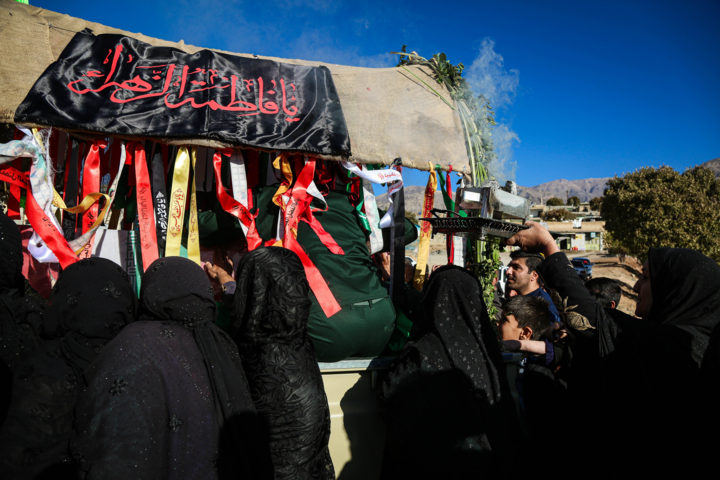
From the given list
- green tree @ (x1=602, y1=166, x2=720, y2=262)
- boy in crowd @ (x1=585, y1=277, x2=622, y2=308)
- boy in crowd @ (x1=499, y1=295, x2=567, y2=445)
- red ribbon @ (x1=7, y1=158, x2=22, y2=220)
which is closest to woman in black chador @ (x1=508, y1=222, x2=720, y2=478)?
boy in crowd @ (x1=499, y1=295, x2=567, y2=445)

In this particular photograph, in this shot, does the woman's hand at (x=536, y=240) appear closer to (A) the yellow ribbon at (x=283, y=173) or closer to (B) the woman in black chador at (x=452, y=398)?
(B) the woman in black chador at (x=452, y=398)

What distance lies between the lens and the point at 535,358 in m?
2.61

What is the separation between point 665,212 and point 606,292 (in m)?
18.1

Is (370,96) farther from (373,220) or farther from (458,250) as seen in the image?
(458,250)

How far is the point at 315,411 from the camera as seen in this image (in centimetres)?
186

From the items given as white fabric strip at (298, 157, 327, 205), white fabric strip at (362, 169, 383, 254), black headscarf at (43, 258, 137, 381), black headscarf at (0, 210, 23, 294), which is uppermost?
white fabric strip at (298, 157, 327, 205)

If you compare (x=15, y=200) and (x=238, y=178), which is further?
(x=238, y=178)

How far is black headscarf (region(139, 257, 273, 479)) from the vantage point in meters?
1.55

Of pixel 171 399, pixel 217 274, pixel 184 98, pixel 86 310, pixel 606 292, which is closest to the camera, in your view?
pixel 171 399

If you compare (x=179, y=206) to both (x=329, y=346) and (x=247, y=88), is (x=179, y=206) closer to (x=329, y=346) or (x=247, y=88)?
(x=247, y=88)

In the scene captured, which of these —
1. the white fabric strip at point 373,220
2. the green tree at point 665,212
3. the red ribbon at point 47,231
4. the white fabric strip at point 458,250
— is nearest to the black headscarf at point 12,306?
the red ribbon at point 47,231

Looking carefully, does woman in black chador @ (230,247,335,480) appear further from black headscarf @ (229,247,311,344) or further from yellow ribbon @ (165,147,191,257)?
yellow ribbon @ (165,147,191,257)

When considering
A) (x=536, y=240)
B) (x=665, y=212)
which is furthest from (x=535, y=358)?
(x=665, y=212)

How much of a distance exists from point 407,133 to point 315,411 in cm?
227
